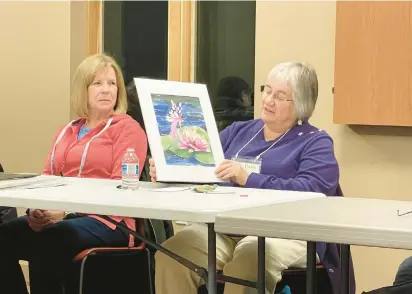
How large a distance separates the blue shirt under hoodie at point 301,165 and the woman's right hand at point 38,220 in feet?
2.35

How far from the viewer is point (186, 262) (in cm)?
220

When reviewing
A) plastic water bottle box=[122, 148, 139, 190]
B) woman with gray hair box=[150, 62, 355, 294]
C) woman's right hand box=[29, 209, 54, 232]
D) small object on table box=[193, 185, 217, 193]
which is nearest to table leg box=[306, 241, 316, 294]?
woman with gray hair box=[150, 62, 355, 294]

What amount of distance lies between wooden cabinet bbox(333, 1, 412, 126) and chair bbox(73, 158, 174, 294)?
1212 mm

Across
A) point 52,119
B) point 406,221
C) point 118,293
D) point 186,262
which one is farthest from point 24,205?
point 52,119

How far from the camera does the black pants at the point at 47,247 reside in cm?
259

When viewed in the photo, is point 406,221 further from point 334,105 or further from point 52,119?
point 52,119

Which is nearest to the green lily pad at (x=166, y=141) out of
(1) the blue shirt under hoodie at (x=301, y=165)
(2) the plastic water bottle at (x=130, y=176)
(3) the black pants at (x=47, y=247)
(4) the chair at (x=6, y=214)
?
(2) the plastic water bottle at (x=130, y=176)

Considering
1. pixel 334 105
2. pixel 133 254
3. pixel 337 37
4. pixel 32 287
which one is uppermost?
pixel 337 37

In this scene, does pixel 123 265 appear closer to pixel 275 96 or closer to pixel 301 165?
pixel 301 165

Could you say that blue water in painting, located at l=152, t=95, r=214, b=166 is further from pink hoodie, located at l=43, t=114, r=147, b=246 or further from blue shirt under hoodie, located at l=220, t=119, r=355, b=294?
pink hoodie, located at l=43, t=114, r=147, b=246

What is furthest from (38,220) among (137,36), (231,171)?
(137,36)

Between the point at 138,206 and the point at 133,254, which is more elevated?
the point at 138,206

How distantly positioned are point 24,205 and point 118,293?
0.68 m

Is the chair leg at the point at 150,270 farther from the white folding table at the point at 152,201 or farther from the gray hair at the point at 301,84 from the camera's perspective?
the gray hair at the point at 301,84
